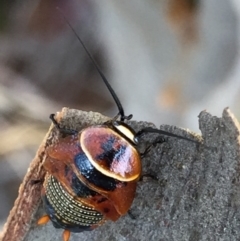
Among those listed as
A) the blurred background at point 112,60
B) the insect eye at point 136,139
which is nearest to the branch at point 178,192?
the insect eye at point 136,139

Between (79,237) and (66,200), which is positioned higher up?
(66,200)

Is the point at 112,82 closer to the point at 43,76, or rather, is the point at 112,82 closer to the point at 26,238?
the point at 43,76

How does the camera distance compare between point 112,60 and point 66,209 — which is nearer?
point 66,209

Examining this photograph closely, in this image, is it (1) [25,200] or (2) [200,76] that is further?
(2) [200,76]

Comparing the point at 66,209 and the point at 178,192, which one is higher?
the point at 178,192

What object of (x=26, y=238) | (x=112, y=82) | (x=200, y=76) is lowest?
(x=26, y=238)

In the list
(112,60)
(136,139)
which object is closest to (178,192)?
(136,139)

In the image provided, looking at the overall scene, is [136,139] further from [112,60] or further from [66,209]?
[112,60]

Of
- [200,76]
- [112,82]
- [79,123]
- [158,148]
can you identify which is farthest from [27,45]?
[158,148]
